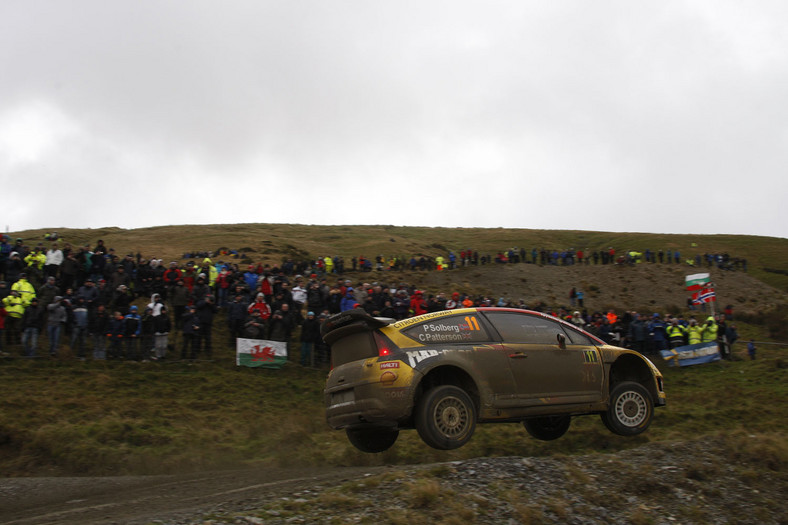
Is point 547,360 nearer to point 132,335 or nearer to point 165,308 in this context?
point 165,308

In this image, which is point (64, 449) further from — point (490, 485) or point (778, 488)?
point (778, 488)

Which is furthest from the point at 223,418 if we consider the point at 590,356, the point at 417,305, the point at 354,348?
the point at 590,356

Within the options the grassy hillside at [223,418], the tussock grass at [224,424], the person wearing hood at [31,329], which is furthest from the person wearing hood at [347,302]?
the person wearing hood at [31,329]

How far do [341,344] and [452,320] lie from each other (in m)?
1.66

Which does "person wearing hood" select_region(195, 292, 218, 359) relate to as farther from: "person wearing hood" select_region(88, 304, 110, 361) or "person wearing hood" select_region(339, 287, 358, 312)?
"person wearing hood" select_region(339, 287, 358, 312)

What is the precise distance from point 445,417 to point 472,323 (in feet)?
5.06

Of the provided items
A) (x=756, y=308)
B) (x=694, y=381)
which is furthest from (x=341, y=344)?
(x=756, y=308)

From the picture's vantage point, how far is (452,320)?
960 cm

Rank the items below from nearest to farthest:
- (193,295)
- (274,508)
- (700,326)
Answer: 1. (274,508)
2. (193,295)
3. (700,326)

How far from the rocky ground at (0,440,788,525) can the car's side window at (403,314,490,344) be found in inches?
67.8

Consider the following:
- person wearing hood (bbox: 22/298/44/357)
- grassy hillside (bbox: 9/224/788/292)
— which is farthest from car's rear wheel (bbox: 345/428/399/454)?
grassy hillside (bbox: 9/224/788/292)

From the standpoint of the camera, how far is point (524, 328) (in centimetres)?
995

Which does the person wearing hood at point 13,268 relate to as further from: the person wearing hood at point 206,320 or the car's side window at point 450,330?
the car's side window at point 450,330

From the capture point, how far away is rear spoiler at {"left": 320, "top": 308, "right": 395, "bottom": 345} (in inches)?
360
